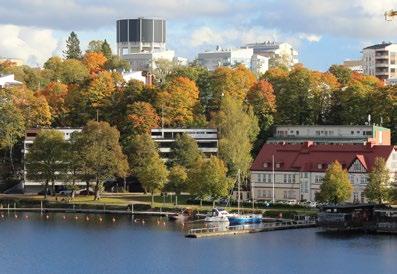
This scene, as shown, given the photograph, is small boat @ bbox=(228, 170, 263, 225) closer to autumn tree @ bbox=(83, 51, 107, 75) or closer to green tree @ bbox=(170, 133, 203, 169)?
green tree @ bbox=(170, 133, 203, 169)

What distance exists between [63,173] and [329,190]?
35.1 meters

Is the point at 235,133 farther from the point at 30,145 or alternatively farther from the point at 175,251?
the point at 175,251

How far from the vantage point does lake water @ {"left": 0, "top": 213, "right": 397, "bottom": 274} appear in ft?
261

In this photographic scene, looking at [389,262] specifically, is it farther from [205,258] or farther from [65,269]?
[65,269]

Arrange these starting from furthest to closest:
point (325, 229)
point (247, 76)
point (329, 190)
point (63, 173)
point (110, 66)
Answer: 1. point (110, 66)
2. point (247, 76)
3. point (63, 173)
4. point (329, 190)
5. point (325, 229)

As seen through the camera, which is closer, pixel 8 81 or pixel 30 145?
pixel 30 145

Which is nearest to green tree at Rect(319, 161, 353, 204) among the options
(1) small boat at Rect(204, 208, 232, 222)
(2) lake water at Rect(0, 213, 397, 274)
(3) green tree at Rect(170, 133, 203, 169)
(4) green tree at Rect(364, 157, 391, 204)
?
(4) green tree at Rect(364, 157, 391, 204)

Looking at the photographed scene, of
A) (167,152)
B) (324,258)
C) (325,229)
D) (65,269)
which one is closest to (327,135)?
(167,152)

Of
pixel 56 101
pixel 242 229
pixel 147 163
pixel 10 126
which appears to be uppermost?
pixel 56 101

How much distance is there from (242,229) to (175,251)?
48.8 ft

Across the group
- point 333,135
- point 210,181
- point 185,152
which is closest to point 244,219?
point 210,181

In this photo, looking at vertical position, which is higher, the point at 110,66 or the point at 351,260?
the point at 110,66

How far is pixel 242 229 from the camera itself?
100m

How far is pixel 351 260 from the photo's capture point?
82188 millimetres
